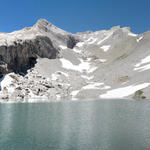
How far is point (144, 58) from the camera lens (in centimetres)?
11212

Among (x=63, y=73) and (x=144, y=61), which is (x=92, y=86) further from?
(x=144, y=61)

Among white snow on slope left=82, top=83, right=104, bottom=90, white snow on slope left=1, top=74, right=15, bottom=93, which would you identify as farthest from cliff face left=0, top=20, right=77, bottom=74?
white snow on slope left=82, top=83, right=104, bottom=90

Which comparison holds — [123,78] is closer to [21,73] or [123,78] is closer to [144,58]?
[144,58]

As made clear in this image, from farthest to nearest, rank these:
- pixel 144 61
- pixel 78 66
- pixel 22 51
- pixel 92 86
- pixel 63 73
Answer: pixel 78 66, pixel 63 73, pixel 22 51, pixel 144 61, pixel 92 86

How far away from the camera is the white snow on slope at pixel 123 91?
80250 mm

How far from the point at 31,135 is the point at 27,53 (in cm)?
10020

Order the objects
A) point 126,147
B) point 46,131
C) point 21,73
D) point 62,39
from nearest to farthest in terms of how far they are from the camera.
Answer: point 126,147 → point 46,131 → point 21,73 → point 62,39

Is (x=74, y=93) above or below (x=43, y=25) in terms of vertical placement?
below

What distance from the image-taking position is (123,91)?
85.0 meters

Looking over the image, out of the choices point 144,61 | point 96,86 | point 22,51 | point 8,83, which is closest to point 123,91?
point 96,86

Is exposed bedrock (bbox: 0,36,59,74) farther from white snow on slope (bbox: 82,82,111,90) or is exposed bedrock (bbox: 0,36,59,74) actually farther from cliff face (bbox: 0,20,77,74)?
white snow on slope (bbox: 82,82,111,90)

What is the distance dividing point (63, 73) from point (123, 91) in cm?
4347

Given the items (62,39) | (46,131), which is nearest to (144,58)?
(62,39)

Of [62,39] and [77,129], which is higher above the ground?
[62,39]
